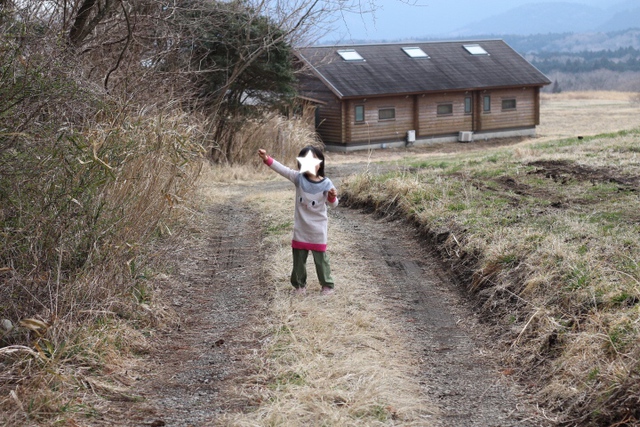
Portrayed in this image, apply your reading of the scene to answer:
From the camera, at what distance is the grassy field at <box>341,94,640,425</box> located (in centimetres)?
530

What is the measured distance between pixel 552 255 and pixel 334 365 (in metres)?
2.72

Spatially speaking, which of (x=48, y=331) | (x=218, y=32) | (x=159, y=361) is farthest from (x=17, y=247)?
(x=218, y=32)

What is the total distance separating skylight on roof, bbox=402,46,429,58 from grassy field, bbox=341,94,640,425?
2467 centimetres

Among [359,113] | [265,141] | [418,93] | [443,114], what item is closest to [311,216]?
[265,141]

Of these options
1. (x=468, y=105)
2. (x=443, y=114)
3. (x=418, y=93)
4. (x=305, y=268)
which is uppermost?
(x=418, y=93)

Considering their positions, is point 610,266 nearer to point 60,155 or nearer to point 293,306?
point 293,306

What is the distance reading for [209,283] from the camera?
865 centimetres

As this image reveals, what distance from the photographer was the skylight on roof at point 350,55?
3672 cm

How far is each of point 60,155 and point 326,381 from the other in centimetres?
281

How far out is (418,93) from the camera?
36.2 m

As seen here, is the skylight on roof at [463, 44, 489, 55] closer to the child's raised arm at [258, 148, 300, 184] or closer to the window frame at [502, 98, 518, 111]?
the window frame at [502, 98, 518, 111]

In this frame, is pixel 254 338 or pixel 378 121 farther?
pixel 378 121

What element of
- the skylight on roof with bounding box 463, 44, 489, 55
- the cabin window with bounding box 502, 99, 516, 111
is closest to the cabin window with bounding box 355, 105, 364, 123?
the skylight on roof with bounding box 463, 44, 489, 55

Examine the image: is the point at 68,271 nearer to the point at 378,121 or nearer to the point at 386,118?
the point at 378,121
